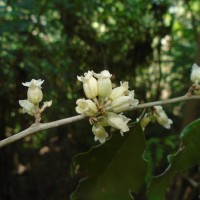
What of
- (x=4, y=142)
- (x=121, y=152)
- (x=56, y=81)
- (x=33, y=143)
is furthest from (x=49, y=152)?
(x=4, y=142)

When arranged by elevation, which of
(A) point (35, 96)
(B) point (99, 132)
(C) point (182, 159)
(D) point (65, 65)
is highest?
(D) point (65, 65)

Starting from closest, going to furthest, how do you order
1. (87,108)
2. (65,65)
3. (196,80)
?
1. (87,108)
2. (196,80)
3. (65,65)

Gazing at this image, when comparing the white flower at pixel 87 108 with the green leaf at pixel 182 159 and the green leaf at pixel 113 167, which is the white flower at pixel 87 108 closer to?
the green leaf at pixel 113 167

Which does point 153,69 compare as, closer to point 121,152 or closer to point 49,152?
point 49,152

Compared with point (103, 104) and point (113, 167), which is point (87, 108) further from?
point (113, 167)

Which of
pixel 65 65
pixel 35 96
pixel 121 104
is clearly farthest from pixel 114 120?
pixel 65 65

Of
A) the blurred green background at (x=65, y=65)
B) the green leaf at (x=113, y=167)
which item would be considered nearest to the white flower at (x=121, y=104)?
the green leaf at (x=113, y=167)
